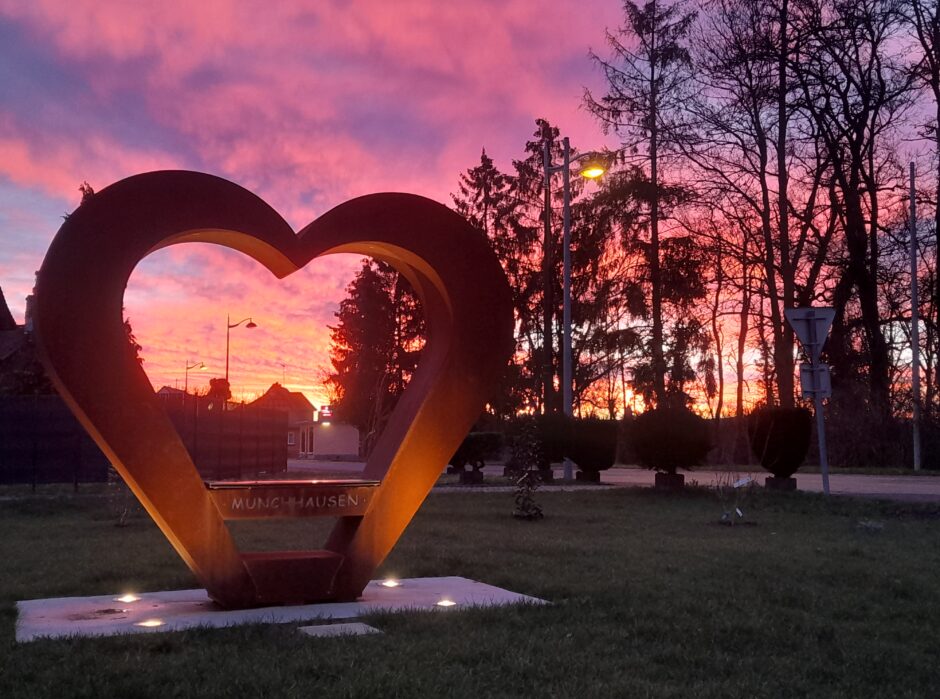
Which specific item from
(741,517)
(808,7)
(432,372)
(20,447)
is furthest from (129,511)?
(808,7)

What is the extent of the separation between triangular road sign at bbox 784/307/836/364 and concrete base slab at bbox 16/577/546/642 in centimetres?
982

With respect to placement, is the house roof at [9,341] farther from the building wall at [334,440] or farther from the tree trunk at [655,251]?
the tree trunk at [655,251]

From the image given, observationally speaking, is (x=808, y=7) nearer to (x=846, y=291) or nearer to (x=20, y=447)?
(x=846, y=291)

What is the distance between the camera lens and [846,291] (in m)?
33.2

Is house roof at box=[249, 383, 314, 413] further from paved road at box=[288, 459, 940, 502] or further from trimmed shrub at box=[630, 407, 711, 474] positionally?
trimmed shrub at box=[630, 407, 711, 474]

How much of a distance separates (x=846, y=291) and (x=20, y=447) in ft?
89.6

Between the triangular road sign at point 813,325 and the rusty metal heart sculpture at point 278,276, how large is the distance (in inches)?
374

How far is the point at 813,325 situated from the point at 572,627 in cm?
1121

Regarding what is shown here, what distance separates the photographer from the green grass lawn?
506 cm

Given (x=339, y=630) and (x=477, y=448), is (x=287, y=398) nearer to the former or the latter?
(x=477, y=448)

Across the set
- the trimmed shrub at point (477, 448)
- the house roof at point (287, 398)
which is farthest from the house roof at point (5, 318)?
the house roof at point (287, 398)

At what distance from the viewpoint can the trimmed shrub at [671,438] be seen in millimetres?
19203

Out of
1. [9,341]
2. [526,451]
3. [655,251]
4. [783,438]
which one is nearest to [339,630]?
[526,451]

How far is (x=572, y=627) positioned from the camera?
6500 mm
